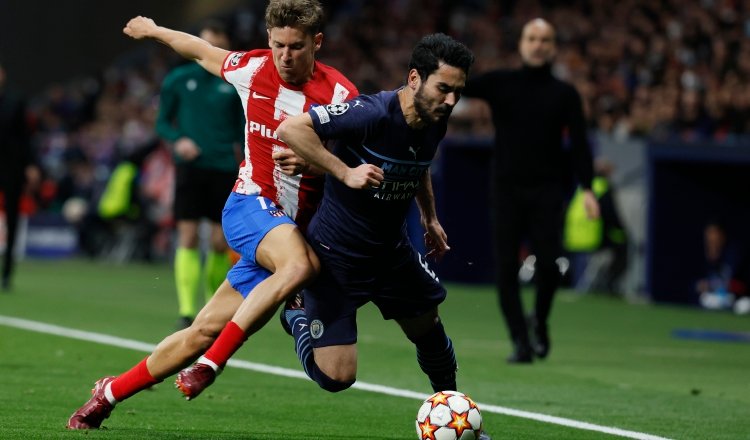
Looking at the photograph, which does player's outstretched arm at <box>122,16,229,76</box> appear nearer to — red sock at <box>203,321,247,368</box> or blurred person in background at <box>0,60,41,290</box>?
red sock at <box>203,321,247,368</box>

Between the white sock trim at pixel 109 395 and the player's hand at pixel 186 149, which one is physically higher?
the white sock trim at pixel 109 395

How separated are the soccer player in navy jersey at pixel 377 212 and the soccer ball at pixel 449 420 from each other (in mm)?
480

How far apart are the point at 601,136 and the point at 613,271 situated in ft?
6.60

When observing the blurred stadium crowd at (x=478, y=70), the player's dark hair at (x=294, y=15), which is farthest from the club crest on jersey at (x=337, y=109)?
the blurred stadium crowd at (x=478, y=70)

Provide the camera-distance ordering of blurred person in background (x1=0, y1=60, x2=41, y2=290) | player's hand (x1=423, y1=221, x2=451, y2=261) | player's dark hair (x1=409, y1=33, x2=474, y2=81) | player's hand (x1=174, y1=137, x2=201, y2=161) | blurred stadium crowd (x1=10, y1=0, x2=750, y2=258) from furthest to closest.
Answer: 1. blurred stadium crowd (x1=10, y1=0, x2=750, y2=258)
2. blurred person in background (x1=0, y1=60, x2=41, y2=290)
3. player's hand (x1=174, y1=137, x2=201, y2=161)
4. player's hand (x1=423, y1=221, x2=451, y2=261)
5. player's dark hair (x1=409, y1=33, x2=474, y2=81)

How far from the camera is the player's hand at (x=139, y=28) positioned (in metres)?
7.70

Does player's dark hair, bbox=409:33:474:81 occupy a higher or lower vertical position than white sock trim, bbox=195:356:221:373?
higher

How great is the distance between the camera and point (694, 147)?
1830 cm

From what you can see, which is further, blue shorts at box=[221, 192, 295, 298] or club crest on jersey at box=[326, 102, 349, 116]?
blue shorts at box=[221, 192, 295, 298]

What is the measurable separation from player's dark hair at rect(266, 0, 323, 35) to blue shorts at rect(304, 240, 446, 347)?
3.49 ft

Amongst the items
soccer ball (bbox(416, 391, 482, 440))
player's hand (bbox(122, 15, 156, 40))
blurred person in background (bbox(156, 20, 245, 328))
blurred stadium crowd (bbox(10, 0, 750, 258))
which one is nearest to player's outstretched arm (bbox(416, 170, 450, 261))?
soccer ball (bbox(416, 391, 482, 440))

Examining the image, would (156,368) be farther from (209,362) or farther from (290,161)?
(290,161)

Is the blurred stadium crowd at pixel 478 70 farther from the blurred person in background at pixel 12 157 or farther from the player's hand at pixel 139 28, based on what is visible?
the player's hand at pixel 139 28

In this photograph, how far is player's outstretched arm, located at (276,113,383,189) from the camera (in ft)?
21.3
